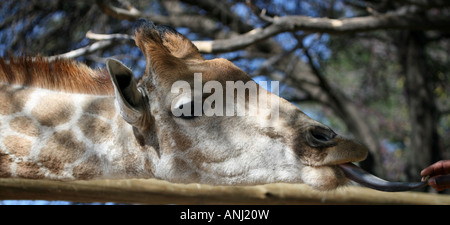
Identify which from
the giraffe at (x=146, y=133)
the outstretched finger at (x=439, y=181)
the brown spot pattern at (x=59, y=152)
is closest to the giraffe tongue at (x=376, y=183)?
the giraffe at (x=146, y=133)

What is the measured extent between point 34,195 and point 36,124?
0.48m

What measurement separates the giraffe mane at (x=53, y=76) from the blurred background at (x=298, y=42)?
4.81 feet

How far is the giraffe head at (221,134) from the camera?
88.7 inches

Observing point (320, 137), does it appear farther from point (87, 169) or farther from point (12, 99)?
point (12, 99)

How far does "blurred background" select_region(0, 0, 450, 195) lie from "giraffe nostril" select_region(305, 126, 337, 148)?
0.99m

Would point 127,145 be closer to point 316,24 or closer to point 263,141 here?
point 263,141

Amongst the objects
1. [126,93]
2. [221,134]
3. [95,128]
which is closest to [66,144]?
[95,128]

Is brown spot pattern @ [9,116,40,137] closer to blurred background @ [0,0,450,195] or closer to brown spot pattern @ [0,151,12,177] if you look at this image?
brown spot pattern @ [0,151,12,177]

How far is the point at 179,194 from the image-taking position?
3277 millimetres

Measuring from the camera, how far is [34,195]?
2715 mm

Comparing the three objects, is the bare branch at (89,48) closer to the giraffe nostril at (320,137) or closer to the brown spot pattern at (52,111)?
the brown spot pattern at (52,111)

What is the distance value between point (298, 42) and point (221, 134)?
3.24 meters
